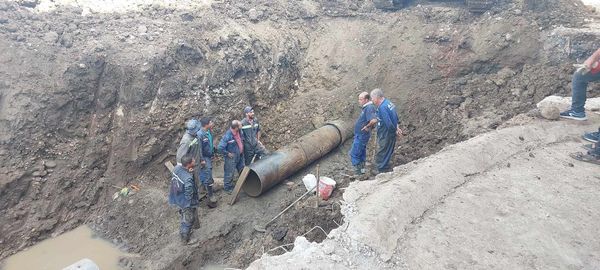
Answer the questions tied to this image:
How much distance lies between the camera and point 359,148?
287 inches

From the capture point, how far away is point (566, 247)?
3.93 m

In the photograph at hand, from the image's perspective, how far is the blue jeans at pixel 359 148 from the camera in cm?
722

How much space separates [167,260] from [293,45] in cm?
656

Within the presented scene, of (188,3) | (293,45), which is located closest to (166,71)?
(188,3)

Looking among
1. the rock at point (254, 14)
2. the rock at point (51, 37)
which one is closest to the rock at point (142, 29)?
the rock at point (51, 37)

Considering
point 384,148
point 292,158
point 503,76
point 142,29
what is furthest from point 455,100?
point 142,29

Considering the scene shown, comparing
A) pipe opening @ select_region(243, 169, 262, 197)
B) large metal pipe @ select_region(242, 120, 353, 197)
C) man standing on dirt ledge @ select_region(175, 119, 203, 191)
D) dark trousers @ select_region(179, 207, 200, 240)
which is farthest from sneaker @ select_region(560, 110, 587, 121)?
dark trousers @ select_region(179, 207, 200, 240)

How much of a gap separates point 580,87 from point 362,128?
3376 millimetres

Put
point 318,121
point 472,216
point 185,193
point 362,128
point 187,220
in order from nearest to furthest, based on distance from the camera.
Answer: point 472,216
point 185,193
point 187,220
point 362,128
point 318,121

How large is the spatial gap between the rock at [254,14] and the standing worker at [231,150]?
4206 mm

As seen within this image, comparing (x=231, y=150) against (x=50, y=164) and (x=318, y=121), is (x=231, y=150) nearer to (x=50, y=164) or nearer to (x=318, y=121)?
(x=318, y=121)

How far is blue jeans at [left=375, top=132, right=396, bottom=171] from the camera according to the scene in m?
6.79

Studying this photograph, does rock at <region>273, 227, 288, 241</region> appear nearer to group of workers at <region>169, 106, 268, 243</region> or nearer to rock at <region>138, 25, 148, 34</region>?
group of workers at <region>169, 106, 268, 243</region>

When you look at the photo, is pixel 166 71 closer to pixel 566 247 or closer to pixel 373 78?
pixel 373 78
